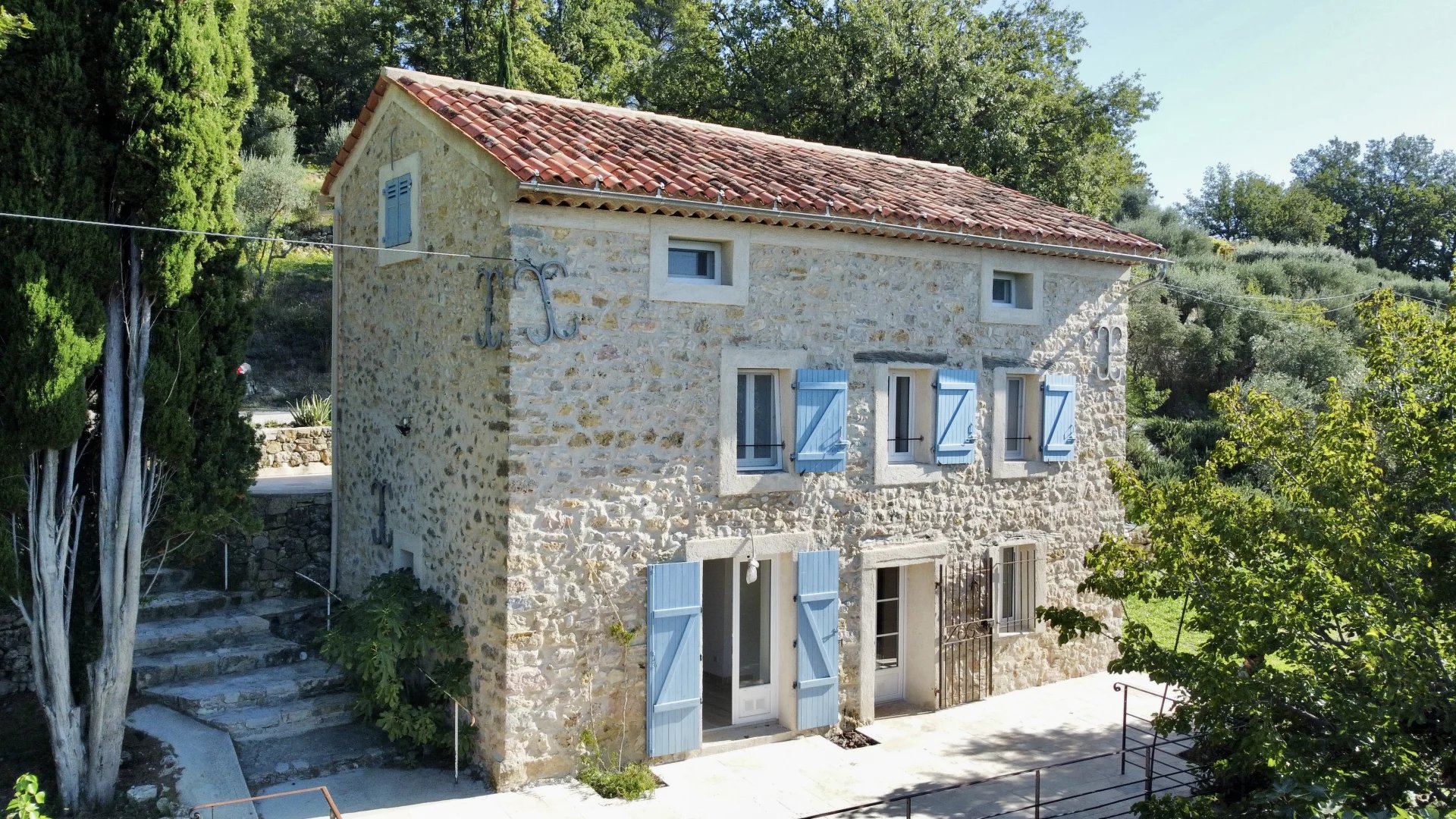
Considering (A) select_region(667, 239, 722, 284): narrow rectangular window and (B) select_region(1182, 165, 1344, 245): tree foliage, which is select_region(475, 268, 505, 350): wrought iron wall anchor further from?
(B) select_region(1182, 165, 1344, 245): tree foliage

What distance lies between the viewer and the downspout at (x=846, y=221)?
26.3 feet

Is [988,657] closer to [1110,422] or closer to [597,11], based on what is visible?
[1110,422]

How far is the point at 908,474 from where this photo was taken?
408 inches

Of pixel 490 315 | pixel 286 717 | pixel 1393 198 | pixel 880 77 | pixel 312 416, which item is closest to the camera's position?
pixel 490 315

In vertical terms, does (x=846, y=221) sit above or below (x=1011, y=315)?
above

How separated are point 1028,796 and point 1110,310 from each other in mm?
5962

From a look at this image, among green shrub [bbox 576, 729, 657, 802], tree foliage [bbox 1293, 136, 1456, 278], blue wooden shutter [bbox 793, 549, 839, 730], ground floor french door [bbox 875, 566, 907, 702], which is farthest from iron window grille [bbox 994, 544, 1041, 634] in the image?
tree foliage [bbox 1293, 136, 1456, 278]

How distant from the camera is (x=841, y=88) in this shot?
22188 mm

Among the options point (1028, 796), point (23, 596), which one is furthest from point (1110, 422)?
point (23, 596)

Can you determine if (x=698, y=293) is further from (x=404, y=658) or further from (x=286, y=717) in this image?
(x=286, y=717)

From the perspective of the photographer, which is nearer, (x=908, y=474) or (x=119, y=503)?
(x=119, y=503)

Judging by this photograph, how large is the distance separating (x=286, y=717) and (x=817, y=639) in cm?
474

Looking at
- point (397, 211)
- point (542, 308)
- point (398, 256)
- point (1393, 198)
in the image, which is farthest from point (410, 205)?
point (1393, 198)

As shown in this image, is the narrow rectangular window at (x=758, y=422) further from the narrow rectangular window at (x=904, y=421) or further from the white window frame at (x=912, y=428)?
the narrow rectangular window at (x=904, y=421)
